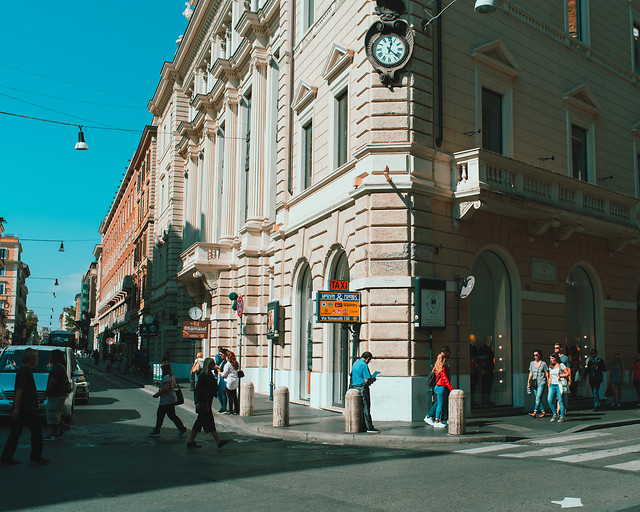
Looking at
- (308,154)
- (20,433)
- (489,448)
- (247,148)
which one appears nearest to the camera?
(20,433)

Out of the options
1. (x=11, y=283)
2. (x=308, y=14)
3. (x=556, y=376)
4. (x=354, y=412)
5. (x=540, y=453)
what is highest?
(x=308, y=14)

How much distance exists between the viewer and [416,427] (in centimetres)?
1449

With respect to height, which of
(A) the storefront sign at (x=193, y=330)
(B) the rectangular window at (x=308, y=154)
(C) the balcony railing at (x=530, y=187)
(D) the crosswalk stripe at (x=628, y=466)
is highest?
(B) the rectangular window at (x=308, y=154)

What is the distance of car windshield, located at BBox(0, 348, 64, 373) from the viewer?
16531 mm

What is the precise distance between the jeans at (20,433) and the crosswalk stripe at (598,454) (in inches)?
319

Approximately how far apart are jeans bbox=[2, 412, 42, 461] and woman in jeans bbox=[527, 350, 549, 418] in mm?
12099

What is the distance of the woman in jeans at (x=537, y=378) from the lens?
1717 cm

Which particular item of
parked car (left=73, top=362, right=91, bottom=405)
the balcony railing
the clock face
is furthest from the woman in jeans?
parked car (left=73, top=362, right=91, bottom=405)

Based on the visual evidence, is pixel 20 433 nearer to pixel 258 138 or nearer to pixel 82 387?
pixel 82 387

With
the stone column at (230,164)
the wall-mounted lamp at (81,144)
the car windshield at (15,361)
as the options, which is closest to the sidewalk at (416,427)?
the car windshield at (15,361)

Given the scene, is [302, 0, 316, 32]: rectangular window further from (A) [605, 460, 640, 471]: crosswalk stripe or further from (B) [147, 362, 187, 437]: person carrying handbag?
(A) [605, 460, 640, 471]: crosswalk stripe

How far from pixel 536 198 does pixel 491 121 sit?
266 cm

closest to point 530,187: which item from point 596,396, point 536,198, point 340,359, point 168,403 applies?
point 536,198

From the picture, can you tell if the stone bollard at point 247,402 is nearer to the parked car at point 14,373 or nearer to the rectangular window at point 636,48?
the parked car at point 14,373
